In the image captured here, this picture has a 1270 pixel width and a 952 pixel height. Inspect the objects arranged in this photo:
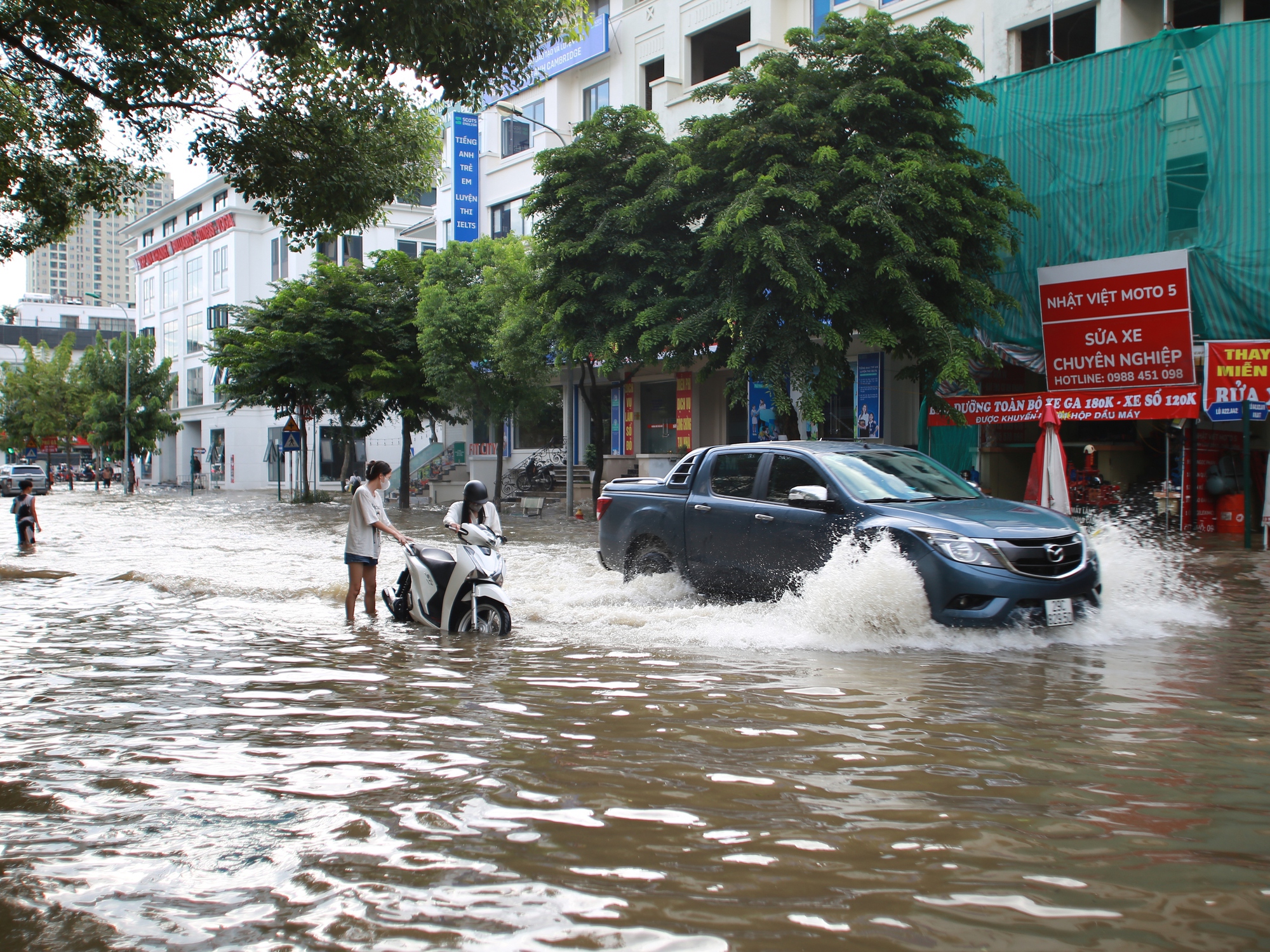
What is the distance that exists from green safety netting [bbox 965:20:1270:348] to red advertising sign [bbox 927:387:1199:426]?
1.40 metres

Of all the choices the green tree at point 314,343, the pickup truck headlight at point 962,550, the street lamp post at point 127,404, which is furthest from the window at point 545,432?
the pickup truck headlight at point 962,550

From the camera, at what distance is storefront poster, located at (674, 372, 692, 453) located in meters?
29.7

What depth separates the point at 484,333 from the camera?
27344 mm

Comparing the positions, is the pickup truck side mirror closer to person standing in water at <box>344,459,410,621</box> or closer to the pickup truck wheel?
the pickup truck wheel

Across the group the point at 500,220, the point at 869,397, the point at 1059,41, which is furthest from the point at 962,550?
the point at 500,220

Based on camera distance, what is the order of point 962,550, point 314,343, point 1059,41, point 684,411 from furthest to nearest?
point 314,343 < point 684,411 < point 1059,41 < point 962,550

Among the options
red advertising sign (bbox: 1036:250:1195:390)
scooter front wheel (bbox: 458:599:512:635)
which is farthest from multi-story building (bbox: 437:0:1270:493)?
scooter front wheel (bbox: 458:599:512:635)

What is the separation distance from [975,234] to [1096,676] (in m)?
13.2

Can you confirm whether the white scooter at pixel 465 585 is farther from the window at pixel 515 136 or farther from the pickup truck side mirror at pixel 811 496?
the window at pixel 515 136

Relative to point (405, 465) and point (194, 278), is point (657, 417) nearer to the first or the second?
point (405, 465)

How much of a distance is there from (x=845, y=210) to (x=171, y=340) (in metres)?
61.2

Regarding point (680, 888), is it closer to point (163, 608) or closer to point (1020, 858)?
point (1020, 858)

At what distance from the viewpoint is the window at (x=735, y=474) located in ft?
29.6

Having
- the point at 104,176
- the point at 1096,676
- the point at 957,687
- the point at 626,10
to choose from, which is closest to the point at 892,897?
the point at 957,687
